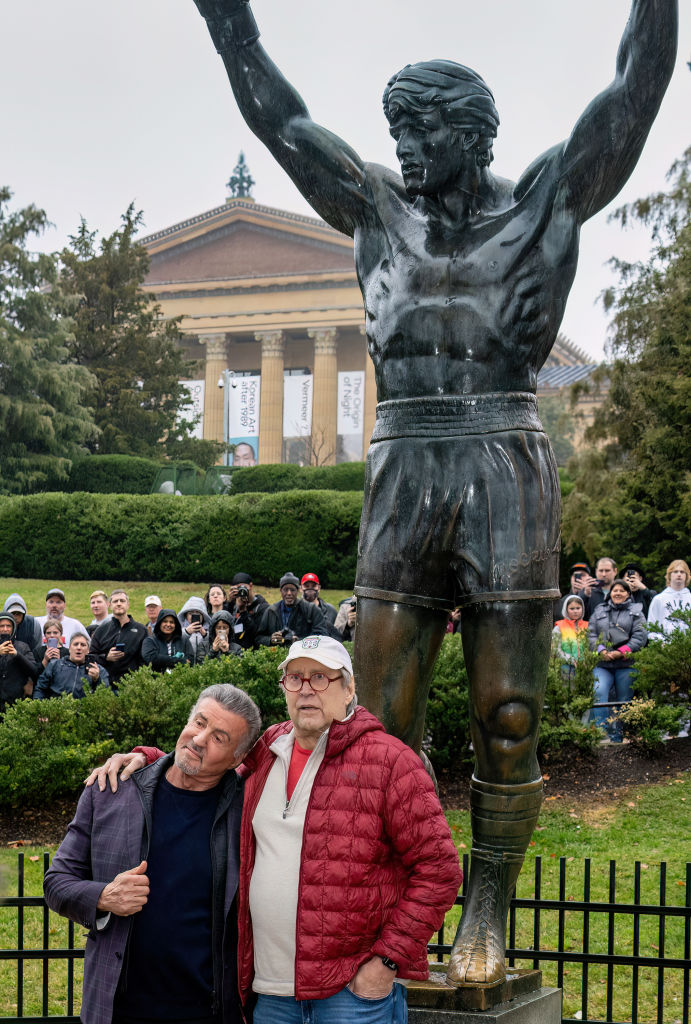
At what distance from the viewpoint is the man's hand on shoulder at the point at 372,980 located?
270 cm

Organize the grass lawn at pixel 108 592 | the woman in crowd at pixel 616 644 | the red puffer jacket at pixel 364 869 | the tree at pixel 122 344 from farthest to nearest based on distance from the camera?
the tree at pixel 122 344
the grass lawn at pixel 108 592
the woman in crowd at pixel 616 644
the red puffer jacket at pixel 364 869

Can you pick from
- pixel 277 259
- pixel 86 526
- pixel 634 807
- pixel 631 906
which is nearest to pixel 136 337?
pixel 86 526

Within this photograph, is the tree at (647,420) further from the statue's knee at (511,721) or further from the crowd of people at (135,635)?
the statue's knee at (511,721)

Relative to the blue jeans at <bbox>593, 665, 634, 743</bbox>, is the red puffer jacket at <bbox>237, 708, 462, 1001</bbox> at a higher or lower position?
higher

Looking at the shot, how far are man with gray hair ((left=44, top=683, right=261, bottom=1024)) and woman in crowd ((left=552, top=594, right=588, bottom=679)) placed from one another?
675 cm

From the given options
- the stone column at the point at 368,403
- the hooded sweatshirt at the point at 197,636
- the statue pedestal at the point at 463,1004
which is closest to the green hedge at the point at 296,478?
the stone column at the point at 368,403

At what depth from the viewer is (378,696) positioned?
10.8 ft

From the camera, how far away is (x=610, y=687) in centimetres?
1018

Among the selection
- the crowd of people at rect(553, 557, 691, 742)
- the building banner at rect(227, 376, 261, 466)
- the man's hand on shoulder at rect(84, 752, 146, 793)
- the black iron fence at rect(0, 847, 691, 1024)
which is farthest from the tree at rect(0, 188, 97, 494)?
the man's hand on shoulder at rect(84, 752, 146, 793)

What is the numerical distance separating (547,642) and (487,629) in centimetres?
21

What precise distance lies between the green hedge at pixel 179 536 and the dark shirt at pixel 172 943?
20113 mm

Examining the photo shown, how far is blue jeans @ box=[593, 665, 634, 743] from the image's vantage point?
1009 cm

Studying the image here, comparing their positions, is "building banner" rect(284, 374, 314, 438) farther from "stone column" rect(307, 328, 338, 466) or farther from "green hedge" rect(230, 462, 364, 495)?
"green hedge" rect(230, 462, 364, 495)

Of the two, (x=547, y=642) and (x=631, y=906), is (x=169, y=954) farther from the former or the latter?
(x=631, y=906)
